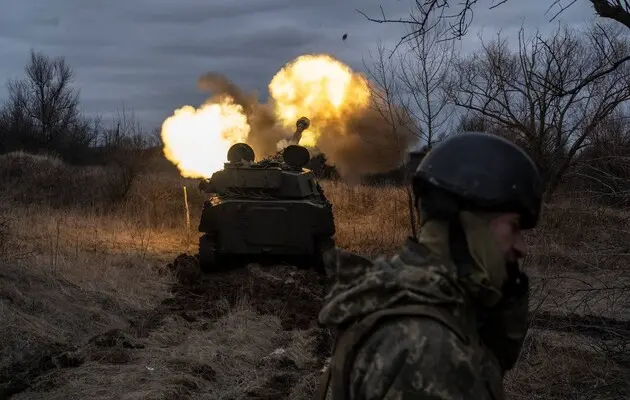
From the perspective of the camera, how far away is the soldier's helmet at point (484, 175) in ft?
5.72

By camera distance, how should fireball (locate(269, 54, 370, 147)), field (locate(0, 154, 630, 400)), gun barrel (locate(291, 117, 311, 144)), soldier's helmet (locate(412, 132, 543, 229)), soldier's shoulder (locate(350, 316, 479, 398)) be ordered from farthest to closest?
1. fireball (locate(269, 54, 370, 147))
2. gun barrel (locate(291, 117, 311, 144))
3. field (locate(0, 154, 630, 400))
4. soldier's helmet (locate(412, 132, 543, 229))
5. soldier's shoulder (locate(350, 316, 479, 398))

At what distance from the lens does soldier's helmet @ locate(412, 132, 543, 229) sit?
5.72 ft

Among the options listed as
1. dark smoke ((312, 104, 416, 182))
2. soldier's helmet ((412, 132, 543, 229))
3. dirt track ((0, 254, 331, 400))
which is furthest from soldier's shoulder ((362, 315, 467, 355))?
dark smoke ((312, 104, 416, 182))

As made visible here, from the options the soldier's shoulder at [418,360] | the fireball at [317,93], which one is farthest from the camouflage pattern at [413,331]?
the fireball at [317,93]

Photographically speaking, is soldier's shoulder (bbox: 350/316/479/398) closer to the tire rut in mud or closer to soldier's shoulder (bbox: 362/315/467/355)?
soldier's shoulder (bbox: 362/315/467/355)

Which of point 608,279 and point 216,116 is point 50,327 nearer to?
point 608,279

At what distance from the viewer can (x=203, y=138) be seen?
59.3 ft

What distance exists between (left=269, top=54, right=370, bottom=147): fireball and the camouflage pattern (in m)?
16.8

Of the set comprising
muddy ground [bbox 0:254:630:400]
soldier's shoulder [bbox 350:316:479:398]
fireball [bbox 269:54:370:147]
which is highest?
fireball [bbox 269:54:370:147]

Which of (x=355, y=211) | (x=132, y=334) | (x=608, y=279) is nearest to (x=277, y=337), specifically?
(x=132, y=334)

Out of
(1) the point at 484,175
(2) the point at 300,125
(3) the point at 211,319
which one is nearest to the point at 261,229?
(3) the point at 211,319

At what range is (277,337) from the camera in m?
8.55

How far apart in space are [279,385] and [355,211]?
15.8 m

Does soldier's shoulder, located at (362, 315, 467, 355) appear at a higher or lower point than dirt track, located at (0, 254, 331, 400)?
higher
